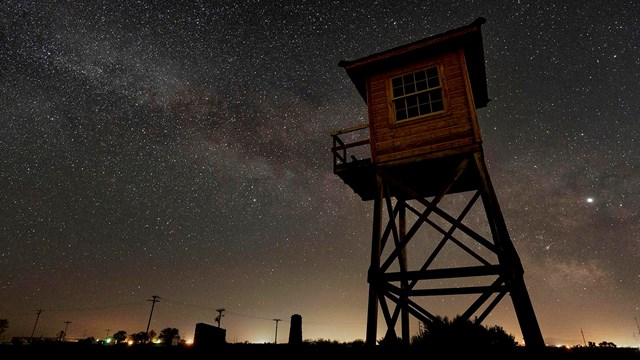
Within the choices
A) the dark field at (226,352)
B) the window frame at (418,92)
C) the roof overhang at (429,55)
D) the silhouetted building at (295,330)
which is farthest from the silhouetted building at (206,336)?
the roof overhang at (429,55)

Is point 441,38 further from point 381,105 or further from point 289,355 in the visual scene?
point 289,355

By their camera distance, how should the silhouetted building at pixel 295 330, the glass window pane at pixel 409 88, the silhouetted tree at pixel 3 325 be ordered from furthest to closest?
the silhouetted tree at pixel 3 325 < the glass window pane at pixel 409 88 < the silhouetted building at pixel 295 330

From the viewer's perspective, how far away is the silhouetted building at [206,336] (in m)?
3.95

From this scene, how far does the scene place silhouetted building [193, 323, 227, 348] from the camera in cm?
395

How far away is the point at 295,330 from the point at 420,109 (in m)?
6.98

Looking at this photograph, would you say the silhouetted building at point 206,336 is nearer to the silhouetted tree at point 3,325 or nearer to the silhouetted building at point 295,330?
the silhouetted building at point 295,330

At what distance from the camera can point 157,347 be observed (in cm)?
352

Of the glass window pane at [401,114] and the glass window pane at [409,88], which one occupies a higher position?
the glass window pane at [409,88]

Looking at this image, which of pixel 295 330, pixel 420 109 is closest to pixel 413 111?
pixel 420 109

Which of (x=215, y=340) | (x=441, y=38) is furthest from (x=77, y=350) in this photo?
(x=441, y=38)

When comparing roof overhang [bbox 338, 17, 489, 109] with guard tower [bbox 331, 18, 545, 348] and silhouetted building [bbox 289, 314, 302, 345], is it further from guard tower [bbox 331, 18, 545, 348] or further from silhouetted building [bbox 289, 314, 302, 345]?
silhouetted building [bbox 289, 314, 302, 345]

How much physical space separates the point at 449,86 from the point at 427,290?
512cm

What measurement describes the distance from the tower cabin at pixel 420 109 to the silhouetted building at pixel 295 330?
18.0 ft

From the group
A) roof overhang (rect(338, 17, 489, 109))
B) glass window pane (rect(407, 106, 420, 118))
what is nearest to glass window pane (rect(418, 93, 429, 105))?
glass window pane (rect(407, 106, 420, 118))
